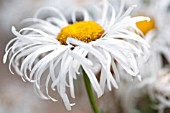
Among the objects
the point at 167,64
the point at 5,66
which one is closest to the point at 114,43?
the point at 167,64

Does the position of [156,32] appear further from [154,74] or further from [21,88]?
[21,88]

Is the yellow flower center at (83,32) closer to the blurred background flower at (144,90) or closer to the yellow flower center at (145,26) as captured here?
the blurred background flower at (144,90)

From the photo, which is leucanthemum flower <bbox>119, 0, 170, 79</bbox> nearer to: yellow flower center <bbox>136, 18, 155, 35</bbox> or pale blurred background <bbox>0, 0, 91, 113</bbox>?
yellow flower center <bbox>136, 18, 155, 35</bbox>

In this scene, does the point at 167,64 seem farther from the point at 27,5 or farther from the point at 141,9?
the point at 27,5

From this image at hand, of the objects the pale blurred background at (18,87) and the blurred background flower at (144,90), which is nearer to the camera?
the blurred background flower at (144,90)

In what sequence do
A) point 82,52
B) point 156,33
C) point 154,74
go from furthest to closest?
point 156,33 < point 154,74 < point 82,52

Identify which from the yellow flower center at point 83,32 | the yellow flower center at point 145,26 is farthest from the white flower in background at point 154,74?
the yellow flower center at point 83,32

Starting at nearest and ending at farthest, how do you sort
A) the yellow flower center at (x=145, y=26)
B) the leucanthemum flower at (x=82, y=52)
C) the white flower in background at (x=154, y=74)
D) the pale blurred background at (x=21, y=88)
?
the leucanthemum flower at (x=82, y=52)
the white flower in background at (x=154, y=74)
the yellow flower center at (x=145, y=26)
the pale blurred background at (x=21, y=88)

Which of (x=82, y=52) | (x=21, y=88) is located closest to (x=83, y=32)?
(x=82, y=52)
